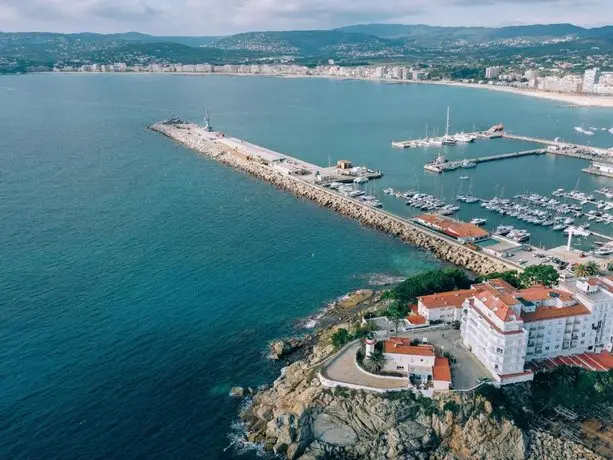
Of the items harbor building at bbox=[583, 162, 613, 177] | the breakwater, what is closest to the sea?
harbor building at bbox=[583, 162, 613, 177]

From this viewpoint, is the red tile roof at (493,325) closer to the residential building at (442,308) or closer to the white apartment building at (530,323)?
the white apartment building at (530,323)

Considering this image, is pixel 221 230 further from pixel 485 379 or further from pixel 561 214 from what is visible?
pixel 561 214

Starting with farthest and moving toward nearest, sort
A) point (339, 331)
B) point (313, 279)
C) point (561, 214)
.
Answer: point (561, 214), point (313, 279), point (339, 331)

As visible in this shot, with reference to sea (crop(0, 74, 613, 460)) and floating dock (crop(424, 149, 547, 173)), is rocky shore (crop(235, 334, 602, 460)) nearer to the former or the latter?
sea (crop(0, 74, 613, 460))

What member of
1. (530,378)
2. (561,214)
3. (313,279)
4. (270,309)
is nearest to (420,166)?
(561,214)

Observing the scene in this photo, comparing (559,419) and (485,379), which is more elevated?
(485,379)
